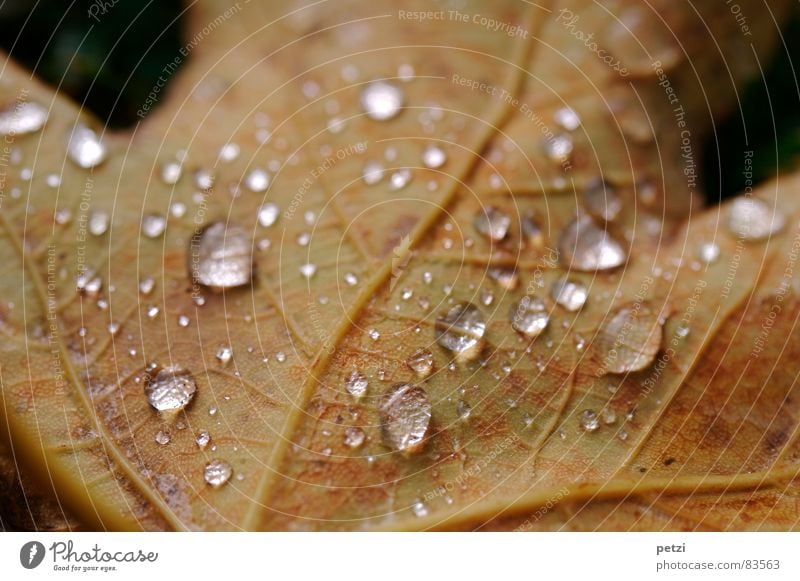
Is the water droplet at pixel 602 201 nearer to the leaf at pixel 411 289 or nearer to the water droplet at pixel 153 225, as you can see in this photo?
the leaf at pixel 411 289

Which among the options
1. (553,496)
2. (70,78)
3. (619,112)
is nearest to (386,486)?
(553,496)

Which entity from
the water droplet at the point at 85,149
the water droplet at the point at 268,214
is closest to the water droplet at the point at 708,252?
the water droplet at the point at 268,214

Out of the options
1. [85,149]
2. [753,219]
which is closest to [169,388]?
[85,149]

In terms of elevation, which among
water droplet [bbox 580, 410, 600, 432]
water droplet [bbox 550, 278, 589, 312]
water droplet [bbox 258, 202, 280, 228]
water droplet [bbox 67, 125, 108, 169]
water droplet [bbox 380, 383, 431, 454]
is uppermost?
water droplet [bbox 67, 125, 108, 169]

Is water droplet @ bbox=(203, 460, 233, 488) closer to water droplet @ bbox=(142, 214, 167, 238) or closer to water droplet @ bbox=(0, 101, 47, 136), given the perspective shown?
water droplet @ bbox=(142, 214, 167, 238)

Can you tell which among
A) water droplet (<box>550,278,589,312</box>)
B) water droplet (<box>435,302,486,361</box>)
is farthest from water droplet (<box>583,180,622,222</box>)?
water droplet (<box>435,302,486,361</box>)

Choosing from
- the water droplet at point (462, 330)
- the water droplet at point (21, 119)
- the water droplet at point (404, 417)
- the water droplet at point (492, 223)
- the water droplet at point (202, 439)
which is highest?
the water droplet at point (21, 119)
